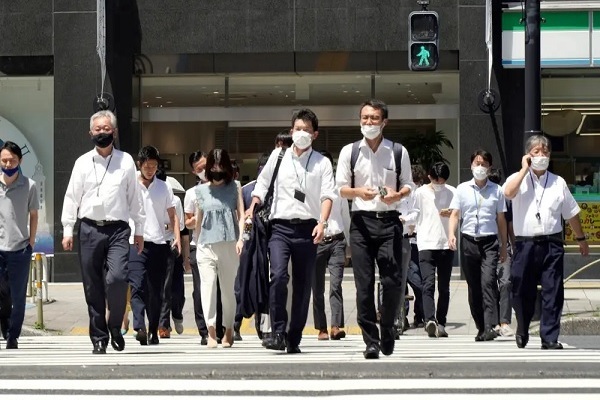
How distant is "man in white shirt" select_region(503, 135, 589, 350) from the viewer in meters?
12.2

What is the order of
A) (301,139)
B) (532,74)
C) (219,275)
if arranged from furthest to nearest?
(532,74), (219,275), (301,139)

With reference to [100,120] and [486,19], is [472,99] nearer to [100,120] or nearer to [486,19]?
[486,19]

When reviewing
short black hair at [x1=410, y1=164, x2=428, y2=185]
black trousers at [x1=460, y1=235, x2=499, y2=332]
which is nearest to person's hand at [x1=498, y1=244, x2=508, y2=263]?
black trousers at [x1=460, y1=235, x2=499, y2=332]

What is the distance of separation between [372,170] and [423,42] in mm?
7510

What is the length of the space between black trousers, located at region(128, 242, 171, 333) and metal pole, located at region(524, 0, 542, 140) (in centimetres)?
405

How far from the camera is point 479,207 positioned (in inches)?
576

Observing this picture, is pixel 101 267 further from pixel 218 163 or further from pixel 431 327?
pixel 431 327

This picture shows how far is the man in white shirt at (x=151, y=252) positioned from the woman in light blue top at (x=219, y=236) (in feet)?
2.55

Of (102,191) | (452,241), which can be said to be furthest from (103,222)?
(452,241)

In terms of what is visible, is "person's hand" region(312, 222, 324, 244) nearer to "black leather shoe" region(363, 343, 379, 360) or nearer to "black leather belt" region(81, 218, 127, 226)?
"black leather shoe" region(363, 343, 379, 360)

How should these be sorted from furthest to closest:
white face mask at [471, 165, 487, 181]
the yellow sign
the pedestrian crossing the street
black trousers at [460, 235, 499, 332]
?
the yellow sign, white face mask at [471, 165, 487, 181], black trousers at [460, 235, 499, 332], the pedestrian crossing the street

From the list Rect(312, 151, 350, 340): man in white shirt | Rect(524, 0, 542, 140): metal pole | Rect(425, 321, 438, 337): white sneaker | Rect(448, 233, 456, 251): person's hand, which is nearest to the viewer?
Rect(312, 151, 350, 340): man in white shirt
